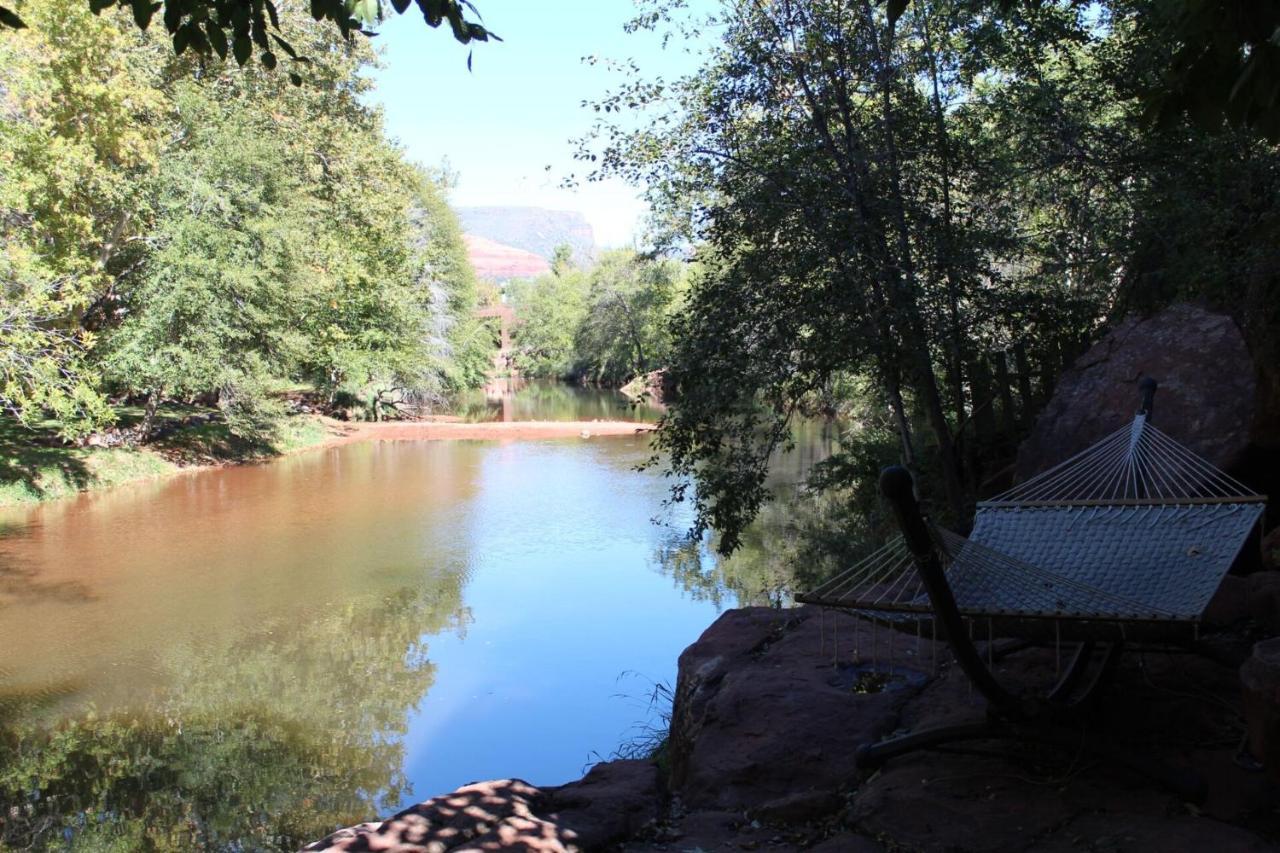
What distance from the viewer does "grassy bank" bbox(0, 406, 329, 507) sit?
518 inches

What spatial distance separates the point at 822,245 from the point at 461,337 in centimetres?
2534

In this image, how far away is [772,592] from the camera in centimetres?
869

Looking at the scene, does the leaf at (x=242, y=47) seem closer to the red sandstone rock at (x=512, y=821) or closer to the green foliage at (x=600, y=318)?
the red sandstone rock at (x=512, y=821)

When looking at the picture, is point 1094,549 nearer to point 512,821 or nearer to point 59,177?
point 512,821

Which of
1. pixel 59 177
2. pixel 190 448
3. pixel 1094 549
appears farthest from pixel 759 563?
pixel 190 448

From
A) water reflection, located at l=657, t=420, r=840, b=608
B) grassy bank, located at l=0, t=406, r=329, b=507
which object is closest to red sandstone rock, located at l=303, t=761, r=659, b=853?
water reflection, located at l=657, t=420, r=840, b=608

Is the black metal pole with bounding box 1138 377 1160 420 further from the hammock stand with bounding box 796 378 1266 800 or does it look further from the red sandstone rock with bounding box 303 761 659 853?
the red sandstone rock with bounding box 303 761 659 853

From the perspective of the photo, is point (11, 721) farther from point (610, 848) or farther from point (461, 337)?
point (461, 337)

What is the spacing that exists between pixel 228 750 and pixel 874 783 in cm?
403

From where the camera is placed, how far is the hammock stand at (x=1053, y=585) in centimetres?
285

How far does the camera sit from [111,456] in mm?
14805

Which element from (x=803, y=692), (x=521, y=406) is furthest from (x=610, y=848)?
(x=521, y=406)

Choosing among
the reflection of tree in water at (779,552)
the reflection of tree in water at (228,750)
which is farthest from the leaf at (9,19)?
the reflection of tree in water at (779,552)

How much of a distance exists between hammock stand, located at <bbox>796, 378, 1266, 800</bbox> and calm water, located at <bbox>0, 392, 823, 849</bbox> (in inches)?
112
